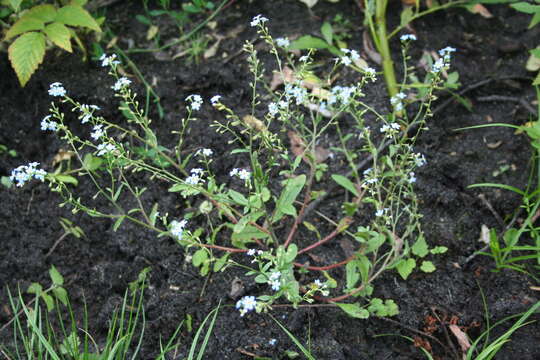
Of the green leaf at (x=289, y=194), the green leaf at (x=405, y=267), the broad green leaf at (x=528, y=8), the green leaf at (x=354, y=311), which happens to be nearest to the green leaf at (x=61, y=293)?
the green leaf at (x=289, y=194)

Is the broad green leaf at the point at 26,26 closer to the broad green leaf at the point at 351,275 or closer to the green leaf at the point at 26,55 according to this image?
the green leaf at the point at 26,55

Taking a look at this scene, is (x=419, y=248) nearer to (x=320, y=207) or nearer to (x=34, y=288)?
(x=320, y=207)

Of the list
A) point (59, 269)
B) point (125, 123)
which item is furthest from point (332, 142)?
point (59, 269)

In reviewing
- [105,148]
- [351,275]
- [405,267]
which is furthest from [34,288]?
[405,267]

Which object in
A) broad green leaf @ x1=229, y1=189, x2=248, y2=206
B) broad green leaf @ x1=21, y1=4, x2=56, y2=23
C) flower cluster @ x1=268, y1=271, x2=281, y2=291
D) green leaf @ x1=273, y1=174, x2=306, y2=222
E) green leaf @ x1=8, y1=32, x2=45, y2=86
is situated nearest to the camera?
flower cluster @ x1=268, y1=271, x2=281, y2=291

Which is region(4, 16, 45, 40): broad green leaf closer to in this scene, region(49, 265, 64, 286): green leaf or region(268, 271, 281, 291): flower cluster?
region(49, 265, 64, 286): green leaf

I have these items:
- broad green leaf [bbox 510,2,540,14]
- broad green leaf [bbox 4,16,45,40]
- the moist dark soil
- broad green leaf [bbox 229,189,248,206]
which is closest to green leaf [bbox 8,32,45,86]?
broad green leaf [bbox 4,16,45,40]

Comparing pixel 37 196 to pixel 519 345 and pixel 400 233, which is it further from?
pixel 519 345
